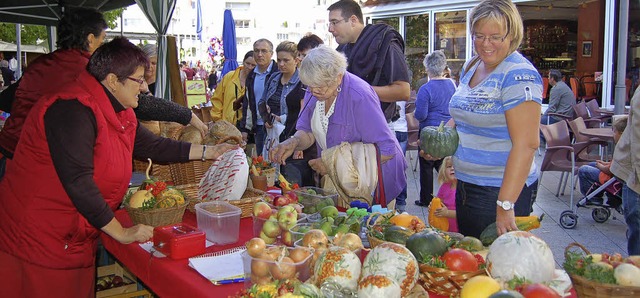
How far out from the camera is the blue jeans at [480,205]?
2506mm

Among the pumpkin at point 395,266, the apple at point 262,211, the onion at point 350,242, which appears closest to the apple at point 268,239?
the apple at point 262,211

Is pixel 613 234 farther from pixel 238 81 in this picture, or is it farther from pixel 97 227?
pixel 97 227

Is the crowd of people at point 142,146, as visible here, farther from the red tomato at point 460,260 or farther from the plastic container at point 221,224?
the red tomato at point 460,260

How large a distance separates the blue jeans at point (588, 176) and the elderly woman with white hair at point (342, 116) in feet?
9.81

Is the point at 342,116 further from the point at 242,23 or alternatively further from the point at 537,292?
the point at 242,23

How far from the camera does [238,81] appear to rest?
6730 millimetres

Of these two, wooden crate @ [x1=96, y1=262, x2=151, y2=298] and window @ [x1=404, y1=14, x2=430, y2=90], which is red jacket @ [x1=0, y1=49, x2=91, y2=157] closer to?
wooden crate @ [x1=96, y1=262, x2=151, y2=298]

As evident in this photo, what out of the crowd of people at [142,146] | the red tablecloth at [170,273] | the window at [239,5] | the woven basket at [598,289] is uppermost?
the window at [239,5]

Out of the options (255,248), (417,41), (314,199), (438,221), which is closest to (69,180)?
(255,248)

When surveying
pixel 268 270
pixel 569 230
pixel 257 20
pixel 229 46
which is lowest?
pixel 569 230

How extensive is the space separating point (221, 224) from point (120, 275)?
1.26m

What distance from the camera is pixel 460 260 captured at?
1748 mm

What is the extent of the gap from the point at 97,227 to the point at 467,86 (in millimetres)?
1639

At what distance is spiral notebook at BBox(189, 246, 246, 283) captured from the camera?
204 cm
